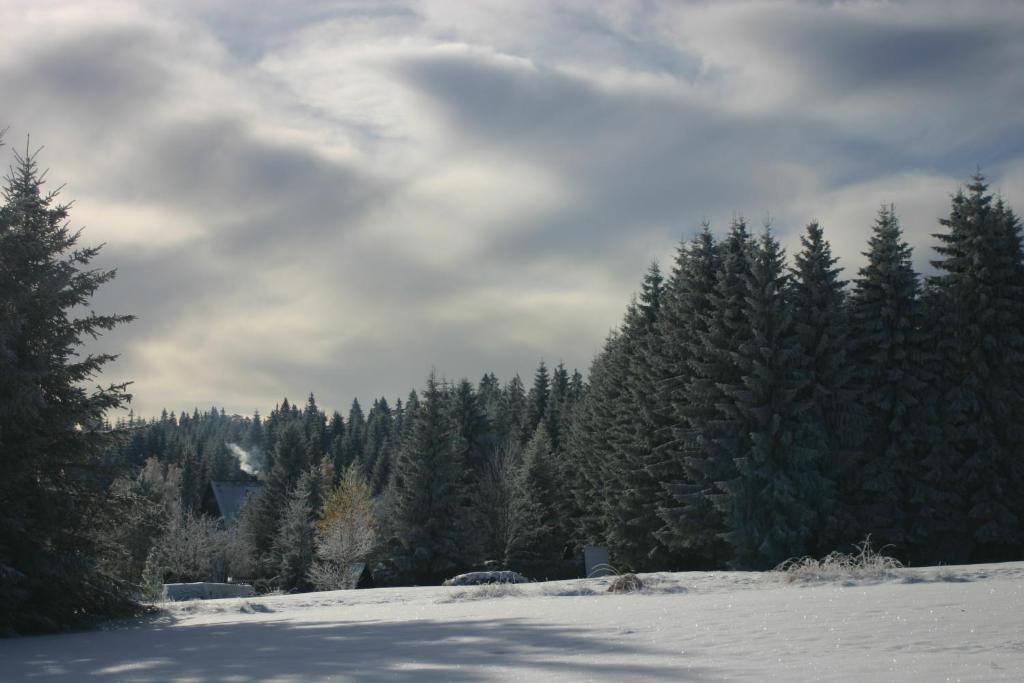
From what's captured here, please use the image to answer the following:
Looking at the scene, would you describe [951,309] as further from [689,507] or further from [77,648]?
[77,648]

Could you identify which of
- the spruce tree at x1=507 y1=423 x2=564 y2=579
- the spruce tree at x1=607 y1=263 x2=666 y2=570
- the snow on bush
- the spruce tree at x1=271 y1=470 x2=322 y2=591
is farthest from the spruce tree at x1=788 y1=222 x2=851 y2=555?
the spruce tree at x1=271 y1=470 x2=322 y2=591

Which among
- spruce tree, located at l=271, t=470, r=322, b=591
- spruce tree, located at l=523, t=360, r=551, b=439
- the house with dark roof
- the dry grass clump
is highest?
spruce tree, located at l=523, t=360, r=551, b=439

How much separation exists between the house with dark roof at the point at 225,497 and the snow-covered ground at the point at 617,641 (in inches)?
3412

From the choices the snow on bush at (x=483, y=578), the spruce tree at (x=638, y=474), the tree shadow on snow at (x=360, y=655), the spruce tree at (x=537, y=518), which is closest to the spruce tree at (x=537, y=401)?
the spruce tree at (x=537, y=518)

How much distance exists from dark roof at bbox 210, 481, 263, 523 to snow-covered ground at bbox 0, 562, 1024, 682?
281ft

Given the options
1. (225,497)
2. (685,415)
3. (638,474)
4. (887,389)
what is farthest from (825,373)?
(225,497)

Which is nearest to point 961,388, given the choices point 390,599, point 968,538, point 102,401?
point 968,538

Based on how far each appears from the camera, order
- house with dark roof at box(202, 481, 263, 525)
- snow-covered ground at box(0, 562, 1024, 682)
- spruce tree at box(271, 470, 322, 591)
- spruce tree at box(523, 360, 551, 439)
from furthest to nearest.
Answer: house with dark roof at box(202, 481, 263, 525) < spruce tree at box(523, 360, 551, 439) < spruce tree at box(271, 470, 322, 591) < snow-covered ground at box(0, 562, 1024, 682)

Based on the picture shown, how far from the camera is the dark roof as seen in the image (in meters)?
94.5

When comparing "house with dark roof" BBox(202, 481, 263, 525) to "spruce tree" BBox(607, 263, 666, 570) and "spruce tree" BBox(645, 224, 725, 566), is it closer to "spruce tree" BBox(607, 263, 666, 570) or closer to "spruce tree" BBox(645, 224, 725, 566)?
"spruce tree" BBox(607, 263, 666, 570)

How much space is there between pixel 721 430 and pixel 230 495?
78.8 meters

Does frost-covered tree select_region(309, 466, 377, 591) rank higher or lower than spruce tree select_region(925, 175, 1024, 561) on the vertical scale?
lower

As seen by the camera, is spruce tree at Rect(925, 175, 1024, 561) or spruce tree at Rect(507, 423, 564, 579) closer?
spruce tree at Rect(925, 175, 1024, 561)

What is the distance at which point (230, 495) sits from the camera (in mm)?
99688
